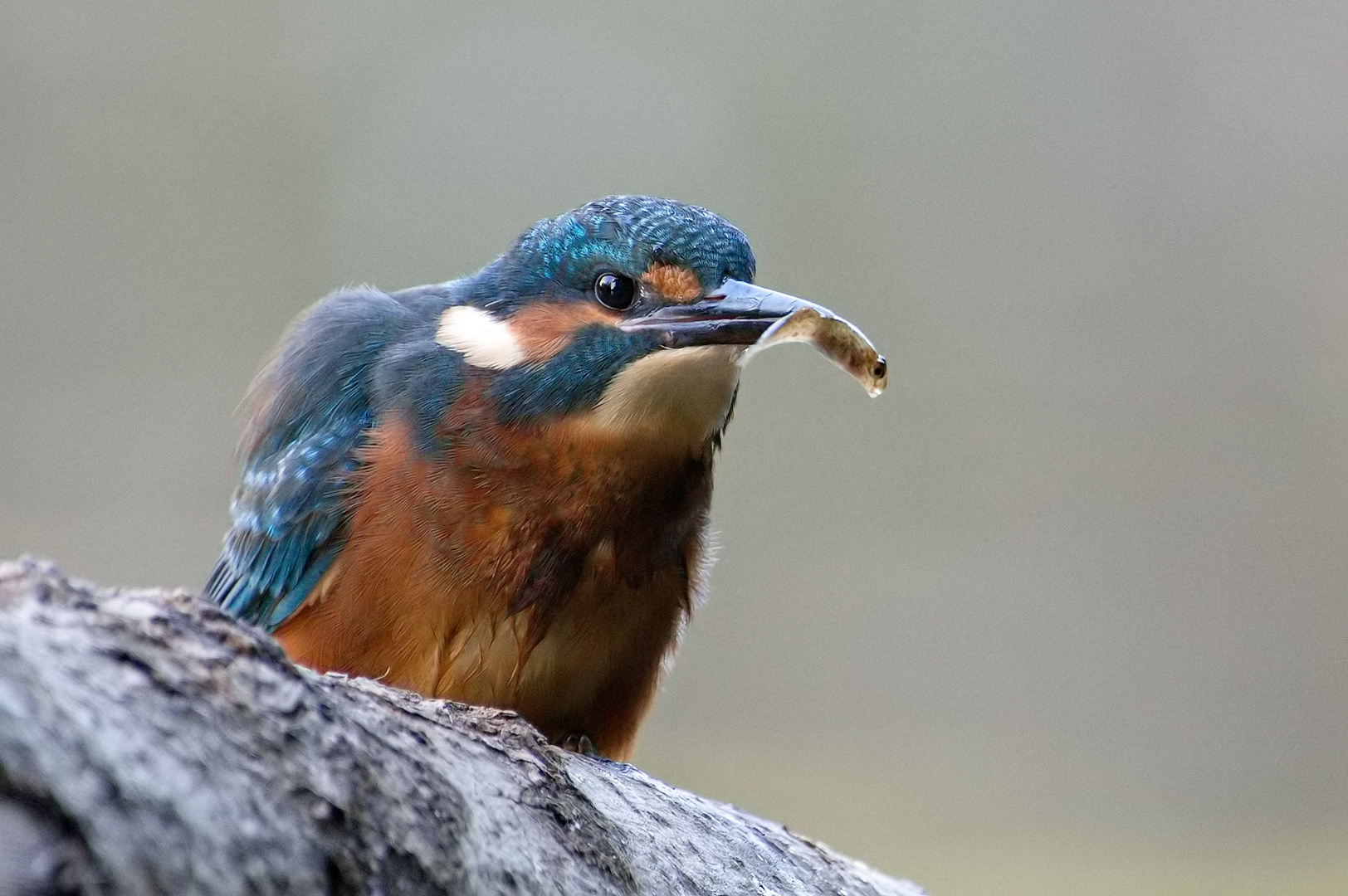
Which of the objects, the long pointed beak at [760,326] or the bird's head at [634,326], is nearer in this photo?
the long pointed beak at [760,326]

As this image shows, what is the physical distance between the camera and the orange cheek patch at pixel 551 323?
87.6 inches

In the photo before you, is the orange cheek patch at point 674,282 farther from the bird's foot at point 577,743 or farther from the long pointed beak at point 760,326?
the bird's foot at point 577,743

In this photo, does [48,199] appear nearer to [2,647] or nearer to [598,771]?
[598,771]

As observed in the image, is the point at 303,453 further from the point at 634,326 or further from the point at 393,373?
the point at 634,326

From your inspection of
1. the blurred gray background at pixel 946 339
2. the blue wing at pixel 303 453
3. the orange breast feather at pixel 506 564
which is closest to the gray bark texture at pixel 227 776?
the orange breast feather at pixel 506 564

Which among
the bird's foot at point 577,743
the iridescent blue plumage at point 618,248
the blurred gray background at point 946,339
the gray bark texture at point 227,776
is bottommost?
the gray bark texture at point 227,776

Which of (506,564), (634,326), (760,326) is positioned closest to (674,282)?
(634,326)

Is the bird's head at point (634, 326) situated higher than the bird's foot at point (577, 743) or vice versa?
the bird's head at point (634, 326)

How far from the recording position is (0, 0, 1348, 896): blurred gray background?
6051mm

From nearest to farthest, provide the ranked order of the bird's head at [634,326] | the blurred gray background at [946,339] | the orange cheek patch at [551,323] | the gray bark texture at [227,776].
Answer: the gray bark texture at [227,776]
the bird's head at [634,326]
the orange cheek patch at [551,323]
the blurred gray background at [946,339]

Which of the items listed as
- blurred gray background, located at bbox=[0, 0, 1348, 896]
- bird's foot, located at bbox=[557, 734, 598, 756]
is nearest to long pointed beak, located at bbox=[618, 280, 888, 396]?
bird's foot, located at bbox=[557, 734, 598, 756]

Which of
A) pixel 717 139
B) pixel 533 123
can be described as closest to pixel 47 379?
pixel 533 123

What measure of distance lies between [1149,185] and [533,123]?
2842 mm

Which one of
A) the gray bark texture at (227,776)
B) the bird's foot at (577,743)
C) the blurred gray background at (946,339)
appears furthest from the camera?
the blurred gray background at (946,339)
